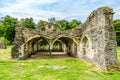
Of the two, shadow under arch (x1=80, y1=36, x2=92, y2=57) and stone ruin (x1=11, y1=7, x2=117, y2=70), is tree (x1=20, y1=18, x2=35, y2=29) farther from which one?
shadow under arch (x1=80, y1=36, x2=92, y2=57)

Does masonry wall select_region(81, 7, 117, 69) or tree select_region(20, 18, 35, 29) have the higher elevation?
tree select_region(20, 18, 35, 29)

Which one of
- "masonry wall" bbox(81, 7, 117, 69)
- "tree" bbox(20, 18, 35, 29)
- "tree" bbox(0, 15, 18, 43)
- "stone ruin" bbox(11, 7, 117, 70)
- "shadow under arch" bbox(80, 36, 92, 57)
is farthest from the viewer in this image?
"tree" bbox(20, 18, 35, 29)

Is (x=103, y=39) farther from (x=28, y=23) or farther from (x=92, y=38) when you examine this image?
(x=28, y=23)

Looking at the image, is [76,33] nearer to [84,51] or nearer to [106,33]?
[84,51]

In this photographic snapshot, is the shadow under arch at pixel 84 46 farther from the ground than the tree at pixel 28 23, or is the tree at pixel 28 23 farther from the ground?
the tree at pixel 28 23

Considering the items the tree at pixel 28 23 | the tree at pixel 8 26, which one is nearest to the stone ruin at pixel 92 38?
the tree at pixel 8 26

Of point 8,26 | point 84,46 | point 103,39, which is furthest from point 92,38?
point 8,26

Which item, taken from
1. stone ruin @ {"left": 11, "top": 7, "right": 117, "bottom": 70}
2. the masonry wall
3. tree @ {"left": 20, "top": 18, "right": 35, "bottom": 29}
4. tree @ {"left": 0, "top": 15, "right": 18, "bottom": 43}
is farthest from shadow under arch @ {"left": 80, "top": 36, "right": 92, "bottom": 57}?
tree @ {"left": 20, "top": 18, "right": 35, "bottom": 29}

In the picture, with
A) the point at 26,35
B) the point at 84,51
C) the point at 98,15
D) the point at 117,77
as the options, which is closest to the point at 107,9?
the point at 98,15

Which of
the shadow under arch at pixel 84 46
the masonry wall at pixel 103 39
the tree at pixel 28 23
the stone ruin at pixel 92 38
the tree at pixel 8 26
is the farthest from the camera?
the tree at pixel 28 23

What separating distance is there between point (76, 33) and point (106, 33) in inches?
332

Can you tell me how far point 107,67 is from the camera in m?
14.9

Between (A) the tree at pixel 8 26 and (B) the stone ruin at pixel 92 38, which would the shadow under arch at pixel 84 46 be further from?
(A) the tree at pixel 8 26

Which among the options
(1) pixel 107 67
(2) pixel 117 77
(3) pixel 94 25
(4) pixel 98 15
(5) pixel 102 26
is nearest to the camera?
(2) pixel 117 77
